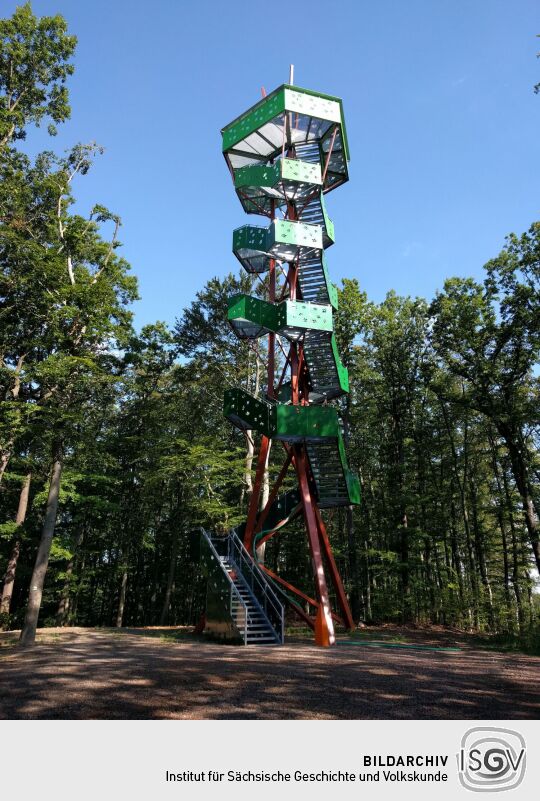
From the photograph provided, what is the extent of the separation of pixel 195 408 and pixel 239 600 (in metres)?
13.8

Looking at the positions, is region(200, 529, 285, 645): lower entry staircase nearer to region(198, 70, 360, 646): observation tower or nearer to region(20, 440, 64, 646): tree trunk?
region(198, 70, 360, 646): observation tower

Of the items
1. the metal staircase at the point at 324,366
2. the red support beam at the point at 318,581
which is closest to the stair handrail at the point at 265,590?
the red support beam at the point at 318,581

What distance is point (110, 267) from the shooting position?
17094 millimetres

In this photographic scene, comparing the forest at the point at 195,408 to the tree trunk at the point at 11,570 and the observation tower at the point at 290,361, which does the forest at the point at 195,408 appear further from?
the observation tower at the point at 290,361

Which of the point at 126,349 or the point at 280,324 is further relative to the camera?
the point at 126,349

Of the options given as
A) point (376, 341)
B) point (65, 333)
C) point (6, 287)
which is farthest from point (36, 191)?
point (376, 341)

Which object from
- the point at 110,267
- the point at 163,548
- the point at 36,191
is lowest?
the point at 163,548

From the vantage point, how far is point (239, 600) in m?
11.9

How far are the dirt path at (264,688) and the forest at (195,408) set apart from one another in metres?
7.14

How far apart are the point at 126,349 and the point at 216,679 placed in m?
20.1

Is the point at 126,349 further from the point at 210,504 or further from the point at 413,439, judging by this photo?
the point at 413,439
